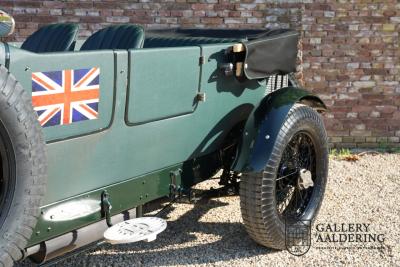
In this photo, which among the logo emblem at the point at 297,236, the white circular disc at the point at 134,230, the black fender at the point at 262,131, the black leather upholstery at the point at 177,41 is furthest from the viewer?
the black leather upholstery at the point at 177,41

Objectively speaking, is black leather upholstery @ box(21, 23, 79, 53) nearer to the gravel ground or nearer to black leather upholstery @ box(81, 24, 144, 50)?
black leather upholstery @ box(81, 24, 144, 50)

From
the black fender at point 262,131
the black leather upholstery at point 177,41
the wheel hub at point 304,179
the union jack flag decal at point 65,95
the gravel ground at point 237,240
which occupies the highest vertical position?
the black leather upholstery at point 177,41

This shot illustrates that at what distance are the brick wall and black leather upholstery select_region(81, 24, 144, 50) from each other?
2133mm

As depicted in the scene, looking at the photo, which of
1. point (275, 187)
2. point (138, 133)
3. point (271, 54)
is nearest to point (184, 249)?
point (275, 187)

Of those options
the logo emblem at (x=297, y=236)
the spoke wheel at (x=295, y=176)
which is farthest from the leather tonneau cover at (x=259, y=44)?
the logo emblem at (x=297, y=236)

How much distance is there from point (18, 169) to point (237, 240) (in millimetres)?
1846

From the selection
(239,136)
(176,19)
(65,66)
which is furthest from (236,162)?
(176,19)

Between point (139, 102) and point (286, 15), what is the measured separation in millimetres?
3394

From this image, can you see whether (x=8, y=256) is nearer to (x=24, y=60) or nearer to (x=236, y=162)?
(x=24, y=60)

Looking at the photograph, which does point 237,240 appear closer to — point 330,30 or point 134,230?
point 134,230

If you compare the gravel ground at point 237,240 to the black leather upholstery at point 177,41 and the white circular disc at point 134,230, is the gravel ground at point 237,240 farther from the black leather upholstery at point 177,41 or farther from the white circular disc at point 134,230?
the black leather upholstery at point 177,41

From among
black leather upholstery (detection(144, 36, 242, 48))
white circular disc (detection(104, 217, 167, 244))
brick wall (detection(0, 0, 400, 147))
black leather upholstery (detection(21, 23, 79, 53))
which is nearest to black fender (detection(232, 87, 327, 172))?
A: black leather upholstery (detection(144, 36, 242, 48))

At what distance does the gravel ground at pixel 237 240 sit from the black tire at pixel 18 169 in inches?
43.3

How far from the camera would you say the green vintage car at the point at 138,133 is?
2.17 metres
